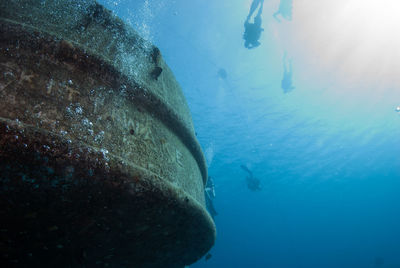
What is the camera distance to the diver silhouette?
12703 millimetres

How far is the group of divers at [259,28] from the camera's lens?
32.7ft

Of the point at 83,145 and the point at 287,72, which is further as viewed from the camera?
the point at 287,72

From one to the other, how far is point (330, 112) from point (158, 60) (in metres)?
25.8

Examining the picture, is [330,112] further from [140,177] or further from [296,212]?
[296,212]

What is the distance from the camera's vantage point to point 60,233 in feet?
4.63

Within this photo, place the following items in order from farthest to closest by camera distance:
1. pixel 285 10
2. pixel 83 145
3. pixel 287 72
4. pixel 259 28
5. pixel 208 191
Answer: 1. pixel 287 72
2. pixel 285 10
3. pixel 208 191
4. pixel 259 28
5. pixel 83 145

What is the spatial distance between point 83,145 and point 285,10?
15485mm

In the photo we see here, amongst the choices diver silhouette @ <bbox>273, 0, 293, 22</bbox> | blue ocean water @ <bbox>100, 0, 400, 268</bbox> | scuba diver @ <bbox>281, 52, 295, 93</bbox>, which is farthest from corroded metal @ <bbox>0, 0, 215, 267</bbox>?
scuba diver @ <bbox>281, 52, 295, 93</bbox>

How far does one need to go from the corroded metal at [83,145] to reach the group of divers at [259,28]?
9384mm

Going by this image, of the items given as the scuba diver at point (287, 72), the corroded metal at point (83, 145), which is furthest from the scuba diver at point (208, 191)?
the scuba diver at point (287, 72)

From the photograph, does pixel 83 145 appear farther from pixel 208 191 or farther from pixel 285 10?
pixel 285 10

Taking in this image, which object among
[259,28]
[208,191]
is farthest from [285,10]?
[208,191]

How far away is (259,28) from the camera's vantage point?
10.0 meters

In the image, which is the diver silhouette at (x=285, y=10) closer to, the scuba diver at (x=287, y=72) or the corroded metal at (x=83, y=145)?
the scuba diver at (x=287, y=72)
